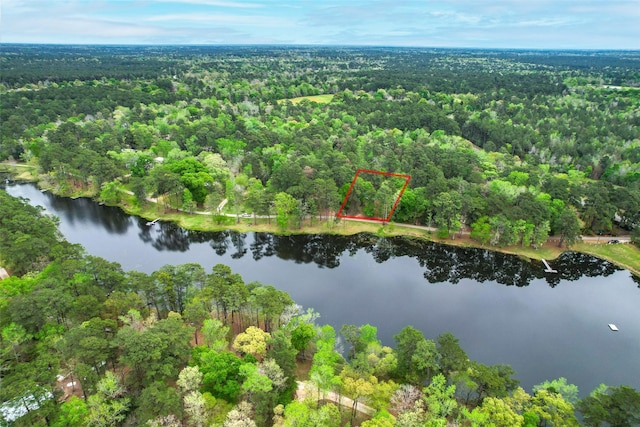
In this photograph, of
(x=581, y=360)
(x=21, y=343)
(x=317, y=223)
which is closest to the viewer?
(x=21, y=343)

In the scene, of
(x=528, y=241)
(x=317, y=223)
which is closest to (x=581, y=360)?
(x=528, y=241)

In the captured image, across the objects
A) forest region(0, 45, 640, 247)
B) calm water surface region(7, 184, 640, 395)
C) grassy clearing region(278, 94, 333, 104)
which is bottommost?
calm water surface region(7, 184, 640, 395)

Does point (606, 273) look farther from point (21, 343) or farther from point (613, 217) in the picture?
point (21, 343)

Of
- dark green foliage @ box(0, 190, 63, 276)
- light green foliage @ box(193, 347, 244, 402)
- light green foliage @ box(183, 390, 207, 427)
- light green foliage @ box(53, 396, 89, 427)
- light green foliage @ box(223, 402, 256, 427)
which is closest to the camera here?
light green foliage @ box(53, 396, 89, 427)

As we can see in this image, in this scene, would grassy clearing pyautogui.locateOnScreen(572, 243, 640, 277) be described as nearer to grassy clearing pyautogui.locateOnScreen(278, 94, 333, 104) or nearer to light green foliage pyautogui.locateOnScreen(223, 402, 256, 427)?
light green foliage pyautogui.locateOnScreen(223, 402, 256, 427)

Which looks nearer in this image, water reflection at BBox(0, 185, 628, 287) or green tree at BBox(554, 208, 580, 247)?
water reflection at BBox(0, 185, 628, 287)

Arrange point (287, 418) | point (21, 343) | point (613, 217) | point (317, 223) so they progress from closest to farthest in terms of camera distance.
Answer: point (287, 418), point (21, 343), point (613, 217), point (317, 223)

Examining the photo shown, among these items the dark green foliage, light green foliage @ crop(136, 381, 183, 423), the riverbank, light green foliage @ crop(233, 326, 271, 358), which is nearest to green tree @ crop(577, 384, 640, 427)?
light green foliage @ crop(233, 326, 271, 358)
